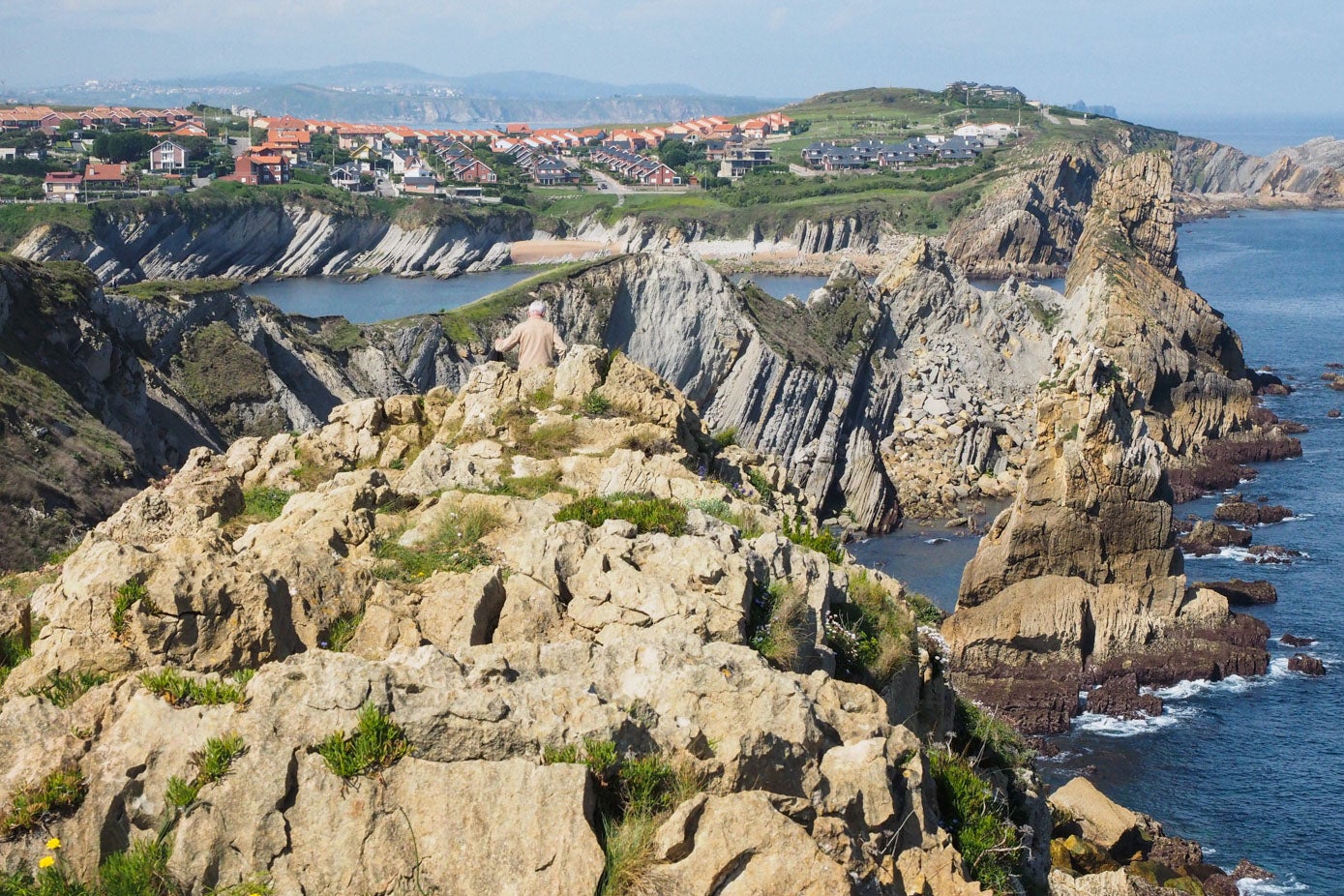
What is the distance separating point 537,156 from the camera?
18375 cm

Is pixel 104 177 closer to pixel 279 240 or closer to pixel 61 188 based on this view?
pixel 61 188

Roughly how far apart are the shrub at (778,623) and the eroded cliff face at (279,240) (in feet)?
335

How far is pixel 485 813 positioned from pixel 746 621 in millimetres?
3636

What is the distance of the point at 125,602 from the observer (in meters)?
8.19

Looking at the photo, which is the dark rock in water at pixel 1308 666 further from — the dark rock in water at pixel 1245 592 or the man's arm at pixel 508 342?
the man's arm at pixel 508 342

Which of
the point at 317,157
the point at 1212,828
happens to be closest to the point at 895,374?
the point at 1212,828

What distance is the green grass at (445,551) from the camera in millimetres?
10422

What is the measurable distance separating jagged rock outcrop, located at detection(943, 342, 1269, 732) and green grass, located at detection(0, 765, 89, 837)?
92.4 feet

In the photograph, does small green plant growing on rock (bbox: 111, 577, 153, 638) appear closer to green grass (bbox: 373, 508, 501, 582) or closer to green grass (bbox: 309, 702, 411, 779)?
green grass (bbox: 309, 702, 411, 779)

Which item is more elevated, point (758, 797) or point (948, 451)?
point (758, 797)

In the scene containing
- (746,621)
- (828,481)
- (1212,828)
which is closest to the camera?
(746,621)

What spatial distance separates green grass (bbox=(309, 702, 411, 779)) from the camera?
6.98 meters

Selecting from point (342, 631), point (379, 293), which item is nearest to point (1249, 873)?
point (342, 631)

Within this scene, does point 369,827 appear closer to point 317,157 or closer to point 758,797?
point 758,797
